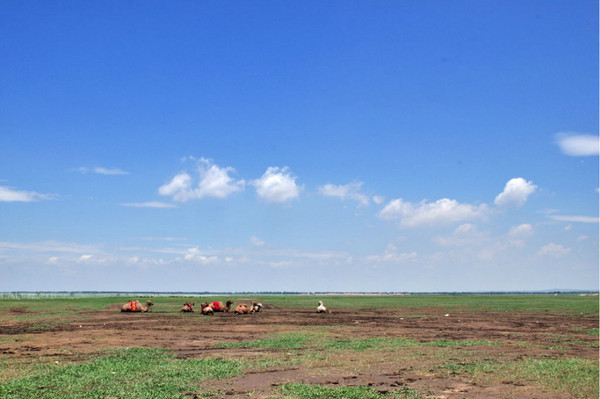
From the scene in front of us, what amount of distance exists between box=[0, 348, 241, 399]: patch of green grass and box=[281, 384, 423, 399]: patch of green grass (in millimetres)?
2625

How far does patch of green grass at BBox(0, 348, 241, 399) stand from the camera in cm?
1183

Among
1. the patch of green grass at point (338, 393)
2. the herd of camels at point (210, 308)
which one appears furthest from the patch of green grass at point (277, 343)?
the herd of camels at point (210, 308)

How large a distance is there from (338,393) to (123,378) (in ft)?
20.4

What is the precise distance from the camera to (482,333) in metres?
26.7

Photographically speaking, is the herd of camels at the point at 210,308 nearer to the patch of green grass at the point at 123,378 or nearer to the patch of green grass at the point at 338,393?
the patch of green grass at the point at 123,378

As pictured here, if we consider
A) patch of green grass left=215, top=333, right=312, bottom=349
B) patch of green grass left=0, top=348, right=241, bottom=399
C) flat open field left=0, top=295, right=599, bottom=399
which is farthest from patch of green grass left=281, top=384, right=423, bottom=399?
patch of green grass left=215, top=333, right=312, bottom=349

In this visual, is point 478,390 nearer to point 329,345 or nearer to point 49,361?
point 329,345

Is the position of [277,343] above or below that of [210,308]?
above

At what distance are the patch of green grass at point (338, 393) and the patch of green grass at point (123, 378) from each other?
262 cm

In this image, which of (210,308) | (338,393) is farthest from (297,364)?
(210,308)

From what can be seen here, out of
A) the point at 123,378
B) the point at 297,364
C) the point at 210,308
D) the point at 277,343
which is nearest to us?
the point at 123,378

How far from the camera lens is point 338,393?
471 inches

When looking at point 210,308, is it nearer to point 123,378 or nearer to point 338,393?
point 123,378

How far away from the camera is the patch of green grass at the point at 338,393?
11.7m
